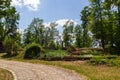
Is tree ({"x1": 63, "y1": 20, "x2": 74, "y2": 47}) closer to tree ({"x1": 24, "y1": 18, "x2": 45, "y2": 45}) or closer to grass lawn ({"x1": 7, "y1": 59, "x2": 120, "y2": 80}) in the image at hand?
tree ({"x1": 24, "y1": 18, "x2": 45, "y2": 45})

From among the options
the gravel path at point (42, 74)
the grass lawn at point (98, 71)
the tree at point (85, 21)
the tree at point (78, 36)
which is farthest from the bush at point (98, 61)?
the tree at point (78, 36)

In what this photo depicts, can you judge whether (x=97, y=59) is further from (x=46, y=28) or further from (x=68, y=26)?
(x=46, y=28)

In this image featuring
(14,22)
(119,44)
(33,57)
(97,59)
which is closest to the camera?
(97,59)

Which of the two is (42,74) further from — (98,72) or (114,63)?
(114,63)

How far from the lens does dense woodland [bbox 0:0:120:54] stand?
5372 centimetres

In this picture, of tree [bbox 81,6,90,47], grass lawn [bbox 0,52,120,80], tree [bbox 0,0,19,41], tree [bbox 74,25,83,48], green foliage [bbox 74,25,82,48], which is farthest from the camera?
green foliage [bbox 74,25,82,48]

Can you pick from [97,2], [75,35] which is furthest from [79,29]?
[97,2]

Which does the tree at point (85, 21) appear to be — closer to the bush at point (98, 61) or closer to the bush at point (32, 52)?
the bush at point (32, 52)

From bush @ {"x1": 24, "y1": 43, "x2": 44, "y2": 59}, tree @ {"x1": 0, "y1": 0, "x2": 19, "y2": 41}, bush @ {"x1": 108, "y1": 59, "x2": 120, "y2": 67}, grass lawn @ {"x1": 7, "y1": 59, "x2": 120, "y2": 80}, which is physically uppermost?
tree @ {"x1": 0, "y1": 0, "x2": 19, "y2": 41}

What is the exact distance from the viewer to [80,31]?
99.1m

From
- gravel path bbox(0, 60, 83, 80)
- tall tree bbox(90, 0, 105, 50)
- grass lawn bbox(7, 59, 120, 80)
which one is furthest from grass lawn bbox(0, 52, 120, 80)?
tall tree bbox(90, 0, 105, 50)

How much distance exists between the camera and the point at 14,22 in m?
87.4

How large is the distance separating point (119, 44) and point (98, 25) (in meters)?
6.35

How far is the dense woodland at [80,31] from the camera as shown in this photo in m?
53.7
